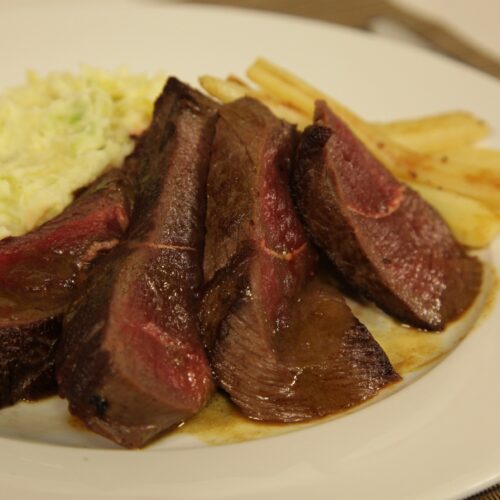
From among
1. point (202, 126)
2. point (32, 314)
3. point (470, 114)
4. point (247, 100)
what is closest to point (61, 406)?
point (32, 314)

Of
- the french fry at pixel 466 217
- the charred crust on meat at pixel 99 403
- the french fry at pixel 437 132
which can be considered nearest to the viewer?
the charred crust on meat at pixel 99 403

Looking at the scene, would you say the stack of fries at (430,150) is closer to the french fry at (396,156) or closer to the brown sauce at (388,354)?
the french fry at (396,156)

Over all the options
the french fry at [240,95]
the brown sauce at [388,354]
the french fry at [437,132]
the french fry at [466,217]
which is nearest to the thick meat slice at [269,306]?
the brown sauce at [388,354]

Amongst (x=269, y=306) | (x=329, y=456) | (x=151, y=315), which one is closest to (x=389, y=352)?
(x=269, y=306)

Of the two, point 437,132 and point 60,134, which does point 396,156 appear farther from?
point 60,134

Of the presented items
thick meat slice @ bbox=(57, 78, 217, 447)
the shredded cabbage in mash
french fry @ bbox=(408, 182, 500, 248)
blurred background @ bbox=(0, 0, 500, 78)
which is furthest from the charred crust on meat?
blurred background @ bbox=(0, 0, 500, 78)

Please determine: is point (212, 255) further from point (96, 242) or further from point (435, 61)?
point (435, 61)

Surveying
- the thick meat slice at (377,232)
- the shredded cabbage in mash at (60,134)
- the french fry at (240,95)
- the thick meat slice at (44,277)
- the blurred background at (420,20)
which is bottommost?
the thick meat slice at (44,277)
